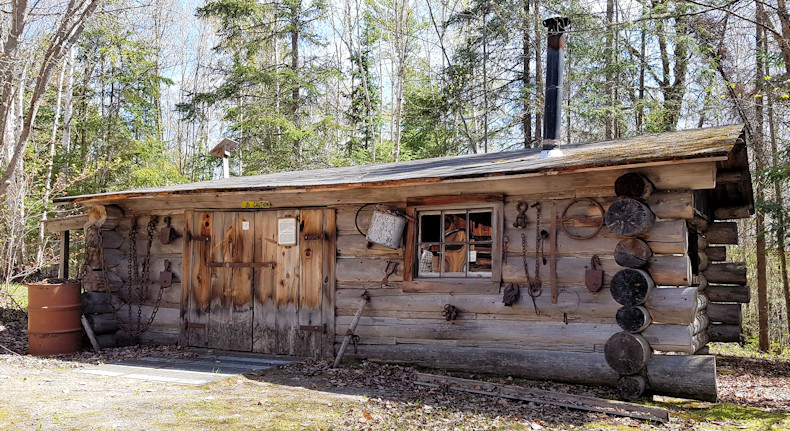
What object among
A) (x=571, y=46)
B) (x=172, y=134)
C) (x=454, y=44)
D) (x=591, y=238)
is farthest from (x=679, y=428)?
(x=172, y=134)

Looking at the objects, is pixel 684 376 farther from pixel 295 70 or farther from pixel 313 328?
pixel 295 70

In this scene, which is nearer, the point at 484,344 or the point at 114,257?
the point at 484,344

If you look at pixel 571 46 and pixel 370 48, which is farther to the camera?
pixel 370 48

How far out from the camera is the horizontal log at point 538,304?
20.4ft

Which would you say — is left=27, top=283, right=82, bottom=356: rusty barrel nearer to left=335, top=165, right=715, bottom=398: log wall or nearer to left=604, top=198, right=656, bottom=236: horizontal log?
left=335, top=165, right=715, bottom=398: log wall

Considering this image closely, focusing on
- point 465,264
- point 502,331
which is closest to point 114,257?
point 465,264

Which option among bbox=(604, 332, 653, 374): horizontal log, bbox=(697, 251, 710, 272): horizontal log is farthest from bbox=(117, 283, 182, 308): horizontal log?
bbox=(697, 251, 710, 272): horizontal log

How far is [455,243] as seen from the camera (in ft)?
25.4

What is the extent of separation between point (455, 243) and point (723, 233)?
4764mm

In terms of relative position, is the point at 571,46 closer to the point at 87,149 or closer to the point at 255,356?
the point at 255,356

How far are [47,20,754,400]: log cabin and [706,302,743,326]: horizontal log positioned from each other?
2 centimetres

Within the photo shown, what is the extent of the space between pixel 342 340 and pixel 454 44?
686 inches

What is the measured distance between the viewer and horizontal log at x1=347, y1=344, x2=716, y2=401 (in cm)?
605

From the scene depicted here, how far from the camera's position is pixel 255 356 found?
877 centimetres
